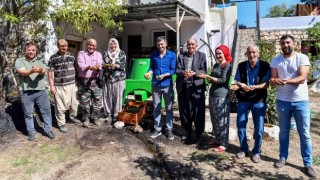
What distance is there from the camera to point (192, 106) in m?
4.57

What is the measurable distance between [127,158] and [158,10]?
662 centimetres

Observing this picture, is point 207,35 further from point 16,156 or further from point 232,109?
point 16,156

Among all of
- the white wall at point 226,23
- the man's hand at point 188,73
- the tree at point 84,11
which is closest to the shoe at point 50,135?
the man's hand at point 188,73

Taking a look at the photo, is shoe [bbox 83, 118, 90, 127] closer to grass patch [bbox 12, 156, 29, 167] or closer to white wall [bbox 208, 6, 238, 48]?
grass patch [bbox 12, 156, 29, 167]

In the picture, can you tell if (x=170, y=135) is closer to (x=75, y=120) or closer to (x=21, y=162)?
(x=75, y=120)

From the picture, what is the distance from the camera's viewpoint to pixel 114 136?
4957 millimetres

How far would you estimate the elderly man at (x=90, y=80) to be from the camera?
17.0 ft

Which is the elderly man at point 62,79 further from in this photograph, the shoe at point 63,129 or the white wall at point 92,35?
the white wall at point 92,35

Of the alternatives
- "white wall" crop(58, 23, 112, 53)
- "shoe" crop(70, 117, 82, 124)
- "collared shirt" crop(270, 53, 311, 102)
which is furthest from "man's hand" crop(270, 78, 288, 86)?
→ "white wall" crop(58, 23, 112, 53)

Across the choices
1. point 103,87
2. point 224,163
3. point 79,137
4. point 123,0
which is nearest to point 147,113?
point 103,87

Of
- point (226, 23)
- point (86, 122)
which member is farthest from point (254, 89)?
point (226, 23)

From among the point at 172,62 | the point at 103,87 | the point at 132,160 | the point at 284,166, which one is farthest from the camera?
the point at 103,87

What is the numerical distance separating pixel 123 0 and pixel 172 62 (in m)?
5.15

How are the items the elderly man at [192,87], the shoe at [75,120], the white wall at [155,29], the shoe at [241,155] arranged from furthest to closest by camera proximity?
the white wall at [155,29], the shoe at [75,120], the elderly man at [192,87], the shoe at [241,155]
